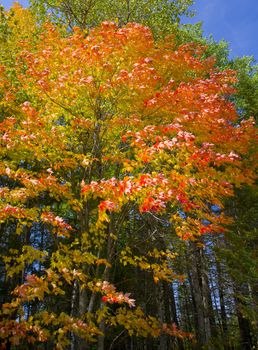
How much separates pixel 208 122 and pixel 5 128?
14.6ft

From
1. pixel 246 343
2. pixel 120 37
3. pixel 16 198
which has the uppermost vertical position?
pixel 120 37

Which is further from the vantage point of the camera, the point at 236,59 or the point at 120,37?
the point at 236,59

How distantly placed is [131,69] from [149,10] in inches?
299

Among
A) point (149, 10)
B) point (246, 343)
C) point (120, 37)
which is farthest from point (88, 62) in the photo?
point (246, 343)

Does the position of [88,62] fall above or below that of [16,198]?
above

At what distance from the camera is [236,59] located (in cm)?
1961

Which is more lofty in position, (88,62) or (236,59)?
(236,59)

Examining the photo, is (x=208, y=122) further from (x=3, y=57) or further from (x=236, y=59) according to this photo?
(x=236, y=59)

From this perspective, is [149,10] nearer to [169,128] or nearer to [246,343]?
[169,128]

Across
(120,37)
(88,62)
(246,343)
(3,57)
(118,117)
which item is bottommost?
(246,343)

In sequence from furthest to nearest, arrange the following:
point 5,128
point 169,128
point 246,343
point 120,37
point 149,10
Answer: point 246,343
point 149,10
point 120,37
point 5,128
point 169,128

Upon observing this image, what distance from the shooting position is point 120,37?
7.41 m

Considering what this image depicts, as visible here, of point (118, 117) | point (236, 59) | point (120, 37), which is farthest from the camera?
point (236, 59)

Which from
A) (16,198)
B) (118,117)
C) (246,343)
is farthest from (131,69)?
(246,343)
